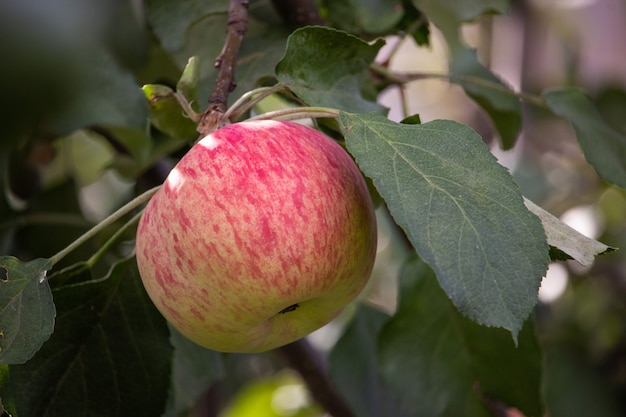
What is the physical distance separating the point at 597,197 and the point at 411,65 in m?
1.54

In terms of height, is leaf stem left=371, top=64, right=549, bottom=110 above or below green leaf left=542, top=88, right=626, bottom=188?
above

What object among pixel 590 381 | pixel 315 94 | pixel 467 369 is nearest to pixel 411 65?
pixel 590 381

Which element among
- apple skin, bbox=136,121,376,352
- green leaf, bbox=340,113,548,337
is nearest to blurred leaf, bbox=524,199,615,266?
green leaf, bbox=340,113,548,337

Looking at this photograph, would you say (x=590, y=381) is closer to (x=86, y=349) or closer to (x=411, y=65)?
(x=86, y=349)

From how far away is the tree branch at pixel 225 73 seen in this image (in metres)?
0.71

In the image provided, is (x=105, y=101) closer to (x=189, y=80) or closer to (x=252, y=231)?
(x=189, y=80)

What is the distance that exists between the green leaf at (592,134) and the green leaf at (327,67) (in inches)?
10.0

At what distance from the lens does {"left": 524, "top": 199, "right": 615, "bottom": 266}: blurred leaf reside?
1.99 feet

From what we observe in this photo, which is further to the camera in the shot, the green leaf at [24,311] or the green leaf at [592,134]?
the green leaf at [592,134]

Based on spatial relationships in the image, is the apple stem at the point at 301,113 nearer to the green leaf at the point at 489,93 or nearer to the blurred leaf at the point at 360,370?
the green leaf at the point at 489,93

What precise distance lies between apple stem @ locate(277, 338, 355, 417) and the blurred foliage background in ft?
1.04

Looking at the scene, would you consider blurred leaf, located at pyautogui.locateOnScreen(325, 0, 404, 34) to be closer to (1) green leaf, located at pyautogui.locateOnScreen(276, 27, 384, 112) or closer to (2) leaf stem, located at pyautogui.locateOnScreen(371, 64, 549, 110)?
(2) leaf stem, located at pyautogui.locateOnScreen(371, 64, 549, 110)

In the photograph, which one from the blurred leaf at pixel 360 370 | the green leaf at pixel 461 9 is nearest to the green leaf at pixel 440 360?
the blurred leaf at pixel 360 370

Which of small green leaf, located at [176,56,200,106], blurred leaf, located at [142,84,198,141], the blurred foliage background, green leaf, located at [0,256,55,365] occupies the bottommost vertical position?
the blurred foliage background
